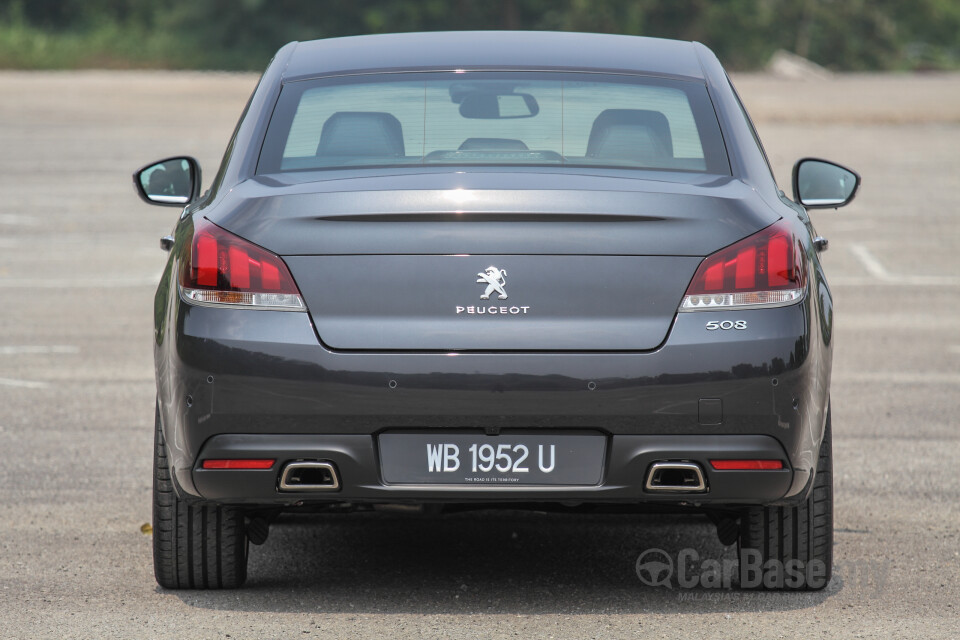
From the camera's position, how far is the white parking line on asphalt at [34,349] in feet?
31.9

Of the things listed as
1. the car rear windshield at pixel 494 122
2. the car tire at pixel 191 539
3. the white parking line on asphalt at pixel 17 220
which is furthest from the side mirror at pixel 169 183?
the white parking line on asphalt at pixel 17 220

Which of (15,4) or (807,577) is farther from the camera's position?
(15,4)

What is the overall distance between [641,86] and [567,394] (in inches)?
49.2

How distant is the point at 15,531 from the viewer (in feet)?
17.9

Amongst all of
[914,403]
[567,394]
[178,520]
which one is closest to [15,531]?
[178,520]

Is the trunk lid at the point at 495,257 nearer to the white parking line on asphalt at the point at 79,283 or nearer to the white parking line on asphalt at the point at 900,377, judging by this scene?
the white parking line on asphalt at the point at 900,377

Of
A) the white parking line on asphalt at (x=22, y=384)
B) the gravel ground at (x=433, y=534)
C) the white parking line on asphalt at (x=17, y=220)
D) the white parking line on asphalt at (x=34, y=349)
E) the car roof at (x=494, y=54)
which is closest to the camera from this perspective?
the gravel ground at (x=433, y=534)

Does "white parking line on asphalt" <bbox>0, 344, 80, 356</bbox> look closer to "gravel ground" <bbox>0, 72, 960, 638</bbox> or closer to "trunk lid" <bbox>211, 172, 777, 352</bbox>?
→ "gravel ground" <bbox>0, 72, 960, 638</bbox>

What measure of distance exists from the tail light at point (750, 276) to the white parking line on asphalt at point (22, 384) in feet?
17.8

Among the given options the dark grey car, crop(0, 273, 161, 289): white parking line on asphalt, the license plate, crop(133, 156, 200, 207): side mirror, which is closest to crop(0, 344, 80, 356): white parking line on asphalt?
crop(0, 273, 161, 289): white parking line on asphalt

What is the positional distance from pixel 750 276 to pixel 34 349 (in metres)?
6.81

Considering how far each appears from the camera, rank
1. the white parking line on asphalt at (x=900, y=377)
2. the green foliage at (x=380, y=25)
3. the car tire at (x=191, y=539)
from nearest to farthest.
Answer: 1. the car tire at (x=191, y=539)
2. the white parking line on asphalt at (x=900, y=377)
3. the green foliage at (x=380, y=25)

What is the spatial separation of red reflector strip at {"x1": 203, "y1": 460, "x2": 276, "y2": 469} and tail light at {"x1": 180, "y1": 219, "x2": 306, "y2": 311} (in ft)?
1.33

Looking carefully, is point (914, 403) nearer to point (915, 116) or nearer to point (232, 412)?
point (232, 412)
